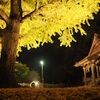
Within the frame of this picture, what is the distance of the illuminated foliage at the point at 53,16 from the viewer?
33.6 ft

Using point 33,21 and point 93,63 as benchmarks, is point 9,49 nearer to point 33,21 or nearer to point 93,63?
A: point 33,21

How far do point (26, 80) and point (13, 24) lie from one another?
31561mm

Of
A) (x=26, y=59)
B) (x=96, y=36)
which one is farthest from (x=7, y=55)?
(x=26, y=59)

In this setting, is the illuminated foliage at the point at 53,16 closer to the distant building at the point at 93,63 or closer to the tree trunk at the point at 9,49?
the tree trunk at the point at 9,49

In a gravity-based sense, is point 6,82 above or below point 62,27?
below

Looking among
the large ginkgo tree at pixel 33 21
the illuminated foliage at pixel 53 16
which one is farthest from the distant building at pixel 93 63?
the large ginkgo tree at pixel 33 21

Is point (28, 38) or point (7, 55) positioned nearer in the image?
point (7, 55)

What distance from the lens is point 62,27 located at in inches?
461

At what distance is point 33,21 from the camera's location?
12.4 meters

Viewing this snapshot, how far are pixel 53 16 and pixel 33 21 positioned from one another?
1807 mm

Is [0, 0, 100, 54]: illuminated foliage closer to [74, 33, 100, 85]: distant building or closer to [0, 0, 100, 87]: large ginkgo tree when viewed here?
[0, 0, 100, 87]: large ginkgo tree

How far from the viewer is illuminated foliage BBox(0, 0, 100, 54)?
33.6 ft

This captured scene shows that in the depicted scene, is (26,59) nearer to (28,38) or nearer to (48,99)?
(28,38)

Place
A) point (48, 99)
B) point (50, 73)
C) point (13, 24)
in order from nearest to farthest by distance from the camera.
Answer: point (48, 99) → point (13, 24) → point (50, 73)
